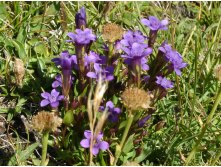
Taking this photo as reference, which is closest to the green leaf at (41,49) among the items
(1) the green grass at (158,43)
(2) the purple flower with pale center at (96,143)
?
(1) the green grass at (158,43)

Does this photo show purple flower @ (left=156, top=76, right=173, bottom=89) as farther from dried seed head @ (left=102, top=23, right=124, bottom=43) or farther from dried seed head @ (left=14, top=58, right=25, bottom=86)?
dried seed head @ (left=14, top=58, right=25, bottom=86)

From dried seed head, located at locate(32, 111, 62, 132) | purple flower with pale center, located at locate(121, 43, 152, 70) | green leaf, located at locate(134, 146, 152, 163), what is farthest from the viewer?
green leaf, located at locate(134, 146, 152, 163)

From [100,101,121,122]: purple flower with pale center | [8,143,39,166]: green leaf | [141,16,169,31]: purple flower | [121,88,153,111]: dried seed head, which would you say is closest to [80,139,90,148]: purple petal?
[100,101,121,122]: purple flower with pale center

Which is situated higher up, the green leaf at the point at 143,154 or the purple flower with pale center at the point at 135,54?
the purple flower with pale center at the point at 135,54

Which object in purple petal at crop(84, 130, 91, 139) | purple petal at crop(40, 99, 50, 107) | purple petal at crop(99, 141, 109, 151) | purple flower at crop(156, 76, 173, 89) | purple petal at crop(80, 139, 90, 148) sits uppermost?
purple flower at crop(156, 76, 173, 89)

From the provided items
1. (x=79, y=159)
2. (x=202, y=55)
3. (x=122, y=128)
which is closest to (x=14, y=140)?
(x=79, y=159)

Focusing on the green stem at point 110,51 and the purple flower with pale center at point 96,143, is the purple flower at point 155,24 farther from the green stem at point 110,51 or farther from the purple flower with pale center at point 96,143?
the purple flower with pale center at point 96,143

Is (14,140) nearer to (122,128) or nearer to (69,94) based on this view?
(69,94)

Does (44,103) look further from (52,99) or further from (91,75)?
(91,75)
